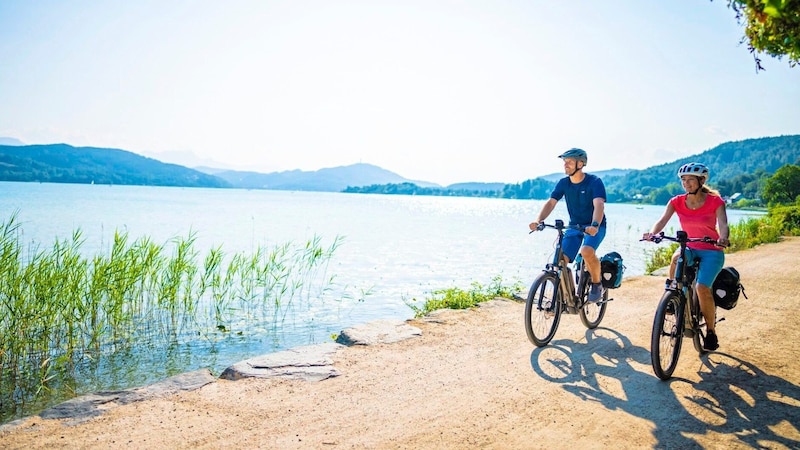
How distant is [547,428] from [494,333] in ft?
10.9

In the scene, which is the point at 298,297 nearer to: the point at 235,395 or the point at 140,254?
the point at 140,254

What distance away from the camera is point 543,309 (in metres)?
6.66

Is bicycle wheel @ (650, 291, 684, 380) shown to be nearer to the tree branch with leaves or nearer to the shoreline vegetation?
the tree branch with leaves

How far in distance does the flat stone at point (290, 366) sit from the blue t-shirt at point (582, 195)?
12.3ft

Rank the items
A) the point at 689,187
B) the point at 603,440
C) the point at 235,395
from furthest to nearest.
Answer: the point at 689,187
the point at 235,395
the point at 603,440

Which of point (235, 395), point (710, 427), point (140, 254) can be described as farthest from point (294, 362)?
point (140, 254)

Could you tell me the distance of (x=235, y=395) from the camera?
5117 millimetres

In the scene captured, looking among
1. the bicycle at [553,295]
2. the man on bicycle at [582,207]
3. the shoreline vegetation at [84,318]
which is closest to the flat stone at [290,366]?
the shoreline vegetation at [84,318]

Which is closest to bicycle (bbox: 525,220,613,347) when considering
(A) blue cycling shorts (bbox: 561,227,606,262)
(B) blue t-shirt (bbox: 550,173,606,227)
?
(A) blue cycling shorts (bbox: 561,227,606,262)

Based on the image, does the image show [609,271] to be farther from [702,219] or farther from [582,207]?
[702,219]

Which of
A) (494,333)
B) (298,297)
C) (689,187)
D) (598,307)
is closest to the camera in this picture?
(689,187)

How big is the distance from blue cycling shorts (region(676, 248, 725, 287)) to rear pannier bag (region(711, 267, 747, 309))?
0.07m

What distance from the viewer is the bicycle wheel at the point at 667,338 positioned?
527 cm

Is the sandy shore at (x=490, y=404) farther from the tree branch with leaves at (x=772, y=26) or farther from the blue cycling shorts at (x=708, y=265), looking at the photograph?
the tree branch with leaves at (x=772, y=26)
